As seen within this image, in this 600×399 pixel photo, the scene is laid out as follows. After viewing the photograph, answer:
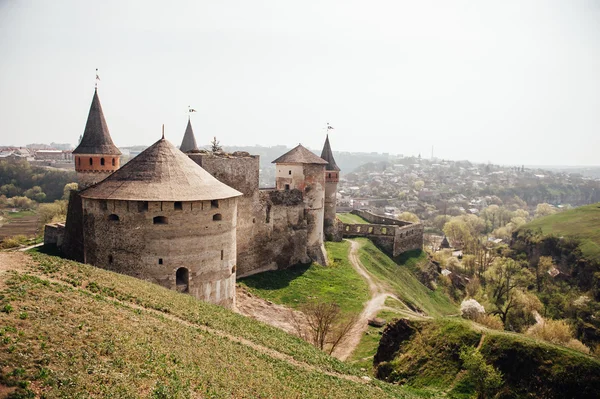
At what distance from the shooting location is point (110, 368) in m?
9.91

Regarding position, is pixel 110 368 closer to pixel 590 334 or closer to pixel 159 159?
pixel 159 159

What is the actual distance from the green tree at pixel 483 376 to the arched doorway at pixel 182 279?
13.3 metres

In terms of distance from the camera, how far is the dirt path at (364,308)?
2438 cm

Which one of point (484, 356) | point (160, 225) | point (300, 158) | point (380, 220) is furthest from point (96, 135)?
point (380, 220)

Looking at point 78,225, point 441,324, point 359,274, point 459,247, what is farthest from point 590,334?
point 78,225

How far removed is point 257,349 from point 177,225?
8075 mm

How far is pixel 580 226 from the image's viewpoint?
7212 centimetres

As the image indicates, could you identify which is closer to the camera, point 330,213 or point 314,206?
point 314,206

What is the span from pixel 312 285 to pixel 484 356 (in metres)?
16.1

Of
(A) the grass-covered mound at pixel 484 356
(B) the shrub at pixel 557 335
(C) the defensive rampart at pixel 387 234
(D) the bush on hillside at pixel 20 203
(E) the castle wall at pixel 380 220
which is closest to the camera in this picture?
(A) the grass-covered mound at pixel 484 356

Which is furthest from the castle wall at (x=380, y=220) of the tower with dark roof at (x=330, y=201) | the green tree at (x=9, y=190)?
the green tree at (x=9, y=190)

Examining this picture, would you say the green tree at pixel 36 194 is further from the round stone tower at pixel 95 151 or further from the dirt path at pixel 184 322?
the dirt path at pixel 184 322

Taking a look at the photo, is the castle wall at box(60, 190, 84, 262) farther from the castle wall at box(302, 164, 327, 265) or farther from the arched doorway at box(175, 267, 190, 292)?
the castle wall at box(302, 164, 327, 265)

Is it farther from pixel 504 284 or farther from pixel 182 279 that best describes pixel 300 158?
pixel 504 284
